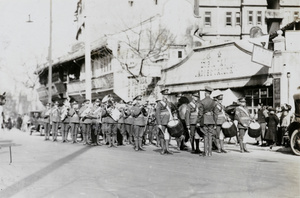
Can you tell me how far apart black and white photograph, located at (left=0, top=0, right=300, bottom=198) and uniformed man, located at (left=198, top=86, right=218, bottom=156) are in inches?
1.2

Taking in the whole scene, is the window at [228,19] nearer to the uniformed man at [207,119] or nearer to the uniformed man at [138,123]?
the uniformed man at [138,123]

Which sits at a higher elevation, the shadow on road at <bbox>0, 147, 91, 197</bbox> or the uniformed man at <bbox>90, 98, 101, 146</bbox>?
the uniformed man at <bbox>90, 98, 101, 146</bbox>

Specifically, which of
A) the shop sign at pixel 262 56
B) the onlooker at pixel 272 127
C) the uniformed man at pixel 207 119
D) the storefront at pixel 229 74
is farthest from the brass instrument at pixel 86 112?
the shop sign at pixel 262 56

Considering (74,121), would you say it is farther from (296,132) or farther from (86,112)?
(296,132)

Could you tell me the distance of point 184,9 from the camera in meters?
38.0

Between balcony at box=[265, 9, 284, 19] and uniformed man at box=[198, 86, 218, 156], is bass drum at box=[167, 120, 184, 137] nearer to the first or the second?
uniformed man at box=[198, 86, 218, 156]

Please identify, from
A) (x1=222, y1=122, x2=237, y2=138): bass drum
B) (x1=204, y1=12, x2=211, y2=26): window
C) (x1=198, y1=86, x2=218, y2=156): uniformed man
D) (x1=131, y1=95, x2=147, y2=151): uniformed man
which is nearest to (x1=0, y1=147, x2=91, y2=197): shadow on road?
(x1=131, y1=95, x2=147, y2=151): uniformed man

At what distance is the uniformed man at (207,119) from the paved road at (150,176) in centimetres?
44

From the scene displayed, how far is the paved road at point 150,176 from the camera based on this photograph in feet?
25.4

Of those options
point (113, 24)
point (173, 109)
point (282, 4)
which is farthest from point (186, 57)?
point (282, 4)

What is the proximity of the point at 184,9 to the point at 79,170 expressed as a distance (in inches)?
1159

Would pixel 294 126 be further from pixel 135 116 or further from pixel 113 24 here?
pixel 113 24

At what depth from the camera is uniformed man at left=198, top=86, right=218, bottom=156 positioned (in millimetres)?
13266

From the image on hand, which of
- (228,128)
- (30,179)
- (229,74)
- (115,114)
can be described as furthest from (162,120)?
(229,74)
